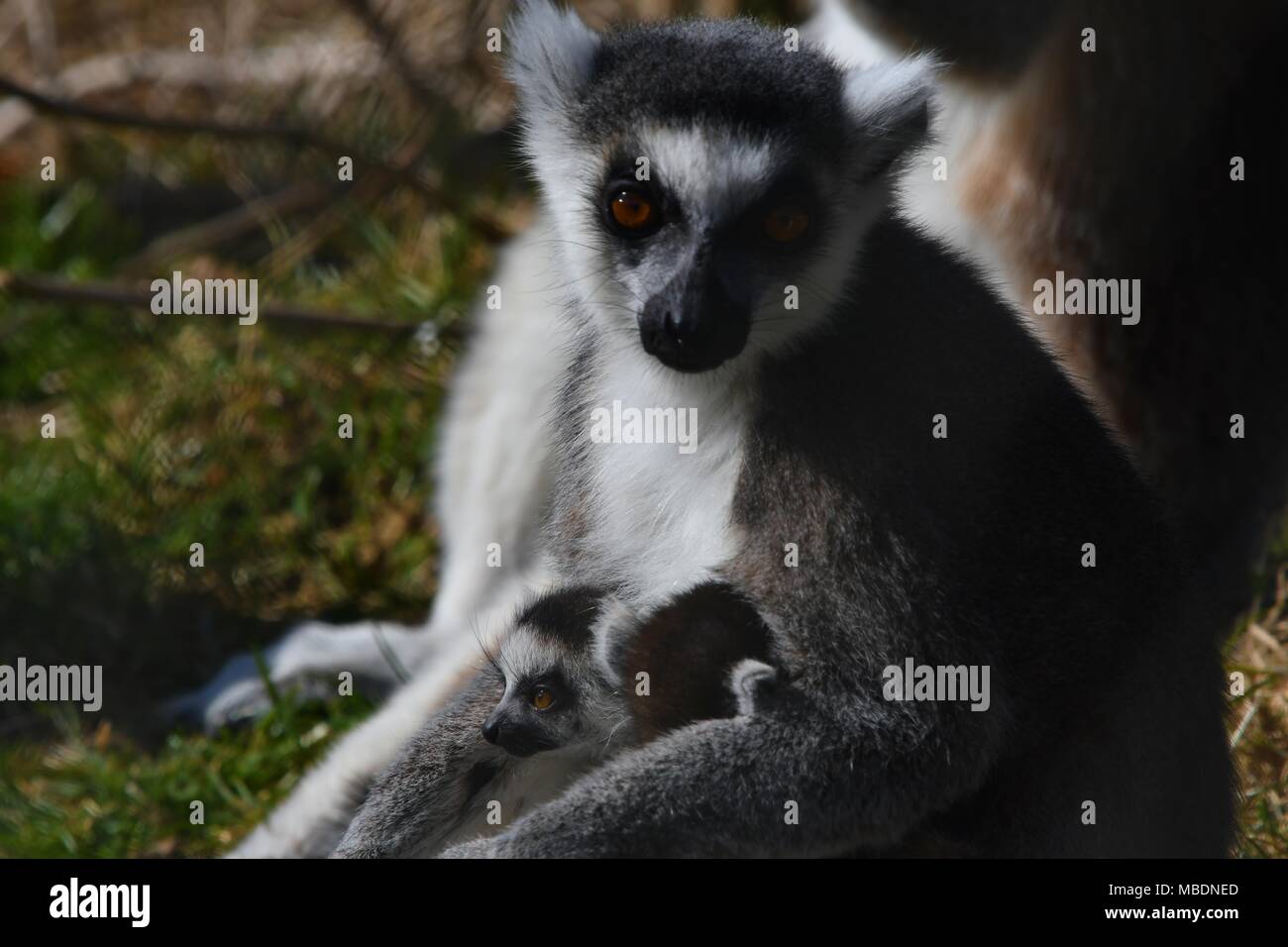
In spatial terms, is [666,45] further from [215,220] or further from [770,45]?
[215,220]

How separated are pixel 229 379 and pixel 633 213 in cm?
370

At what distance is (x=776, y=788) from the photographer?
272 centimetres

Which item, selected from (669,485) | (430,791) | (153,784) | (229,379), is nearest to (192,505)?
(229,379)

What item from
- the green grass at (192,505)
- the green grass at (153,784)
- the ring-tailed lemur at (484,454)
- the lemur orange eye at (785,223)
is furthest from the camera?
the green grass at (192,505)

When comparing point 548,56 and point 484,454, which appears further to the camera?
point 484,454

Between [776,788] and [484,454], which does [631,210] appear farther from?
[484,454]

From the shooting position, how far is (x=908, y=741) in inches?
108

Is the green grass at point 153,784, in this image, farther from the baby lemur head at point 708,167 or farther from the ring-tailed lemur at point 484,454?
the baby lemur head at point 708,167

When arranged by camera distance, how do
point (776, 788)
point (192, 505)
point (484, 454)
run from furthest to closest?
point (192, 505) < point (484, 454) < point (776, 788)

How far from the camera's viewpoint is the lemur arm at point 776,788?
271 cm

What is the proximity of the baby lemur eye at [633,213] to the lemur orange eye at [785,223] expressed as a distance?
218 millimetres

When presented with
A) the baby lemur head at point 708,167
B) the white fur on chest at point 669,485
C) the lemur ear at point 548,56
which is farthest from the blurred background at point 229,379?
the lemur ear at point 548,56

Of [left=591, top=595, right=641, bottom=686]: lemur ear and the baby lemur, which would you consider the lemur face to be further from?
[left=591, top=595, right=641, bottom=686]: lemur ear

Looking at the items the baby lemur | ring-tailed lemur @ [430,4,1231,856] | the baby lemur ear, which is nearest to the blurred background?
ring-tailed lemur @ [430,4,1231,856]
